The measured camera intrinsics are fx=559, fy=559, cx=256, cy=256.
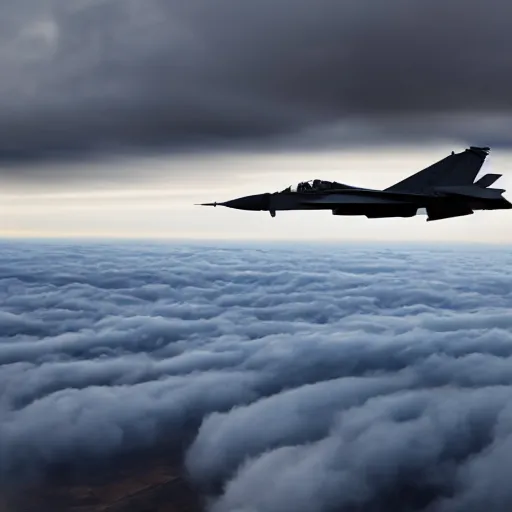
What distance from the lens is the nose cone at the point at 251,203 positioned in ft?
143

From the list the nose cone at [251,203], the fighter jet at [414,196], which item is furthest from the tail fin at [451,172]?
the nose cone at [251,203]

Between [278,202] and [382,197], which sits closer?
[382,197]

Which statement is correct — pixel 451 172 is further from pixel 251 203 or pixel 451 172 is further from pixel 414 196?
pixel 251 203

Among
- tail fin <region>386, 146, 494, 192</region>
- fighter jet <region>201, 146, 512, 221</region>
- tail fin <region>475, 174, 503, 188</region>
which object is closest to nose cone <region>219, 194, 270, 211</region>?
fighter jet <region>201, 146, 512, 221</region>

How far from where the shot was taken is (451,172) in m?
41.5

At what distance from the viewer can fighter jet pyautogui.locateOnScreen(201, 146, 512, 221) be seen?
1464 inches

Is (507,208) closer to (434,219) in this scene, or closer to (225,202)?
(434,219)

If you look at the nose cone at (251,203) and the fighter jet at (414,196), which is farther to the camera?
the nose cone at (251,203)

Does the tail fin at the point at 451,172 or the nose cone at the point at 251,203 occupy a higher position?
the tail fin at the point at 451,172

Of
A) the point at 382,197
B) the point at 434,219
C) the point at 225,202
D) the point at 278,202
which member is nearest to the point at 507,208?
the point at 434,219

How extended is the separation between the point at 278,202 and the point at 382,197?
8.19 meters

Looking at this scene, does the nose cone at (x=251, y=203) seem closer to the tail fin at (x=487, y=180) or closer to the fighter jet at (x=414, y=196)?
the fighter jet at (x=414, y=196)

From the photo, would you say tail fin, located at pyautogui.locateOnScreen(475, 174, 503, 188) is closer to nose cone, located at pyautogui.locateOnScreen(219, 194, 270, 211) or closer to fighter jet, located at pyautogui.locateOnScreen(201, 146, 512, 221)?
fighter jet, located at pyautogui.locateOnScreen(201, 146, 512, 221)

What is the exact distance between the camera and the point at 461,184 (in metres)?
40.9
